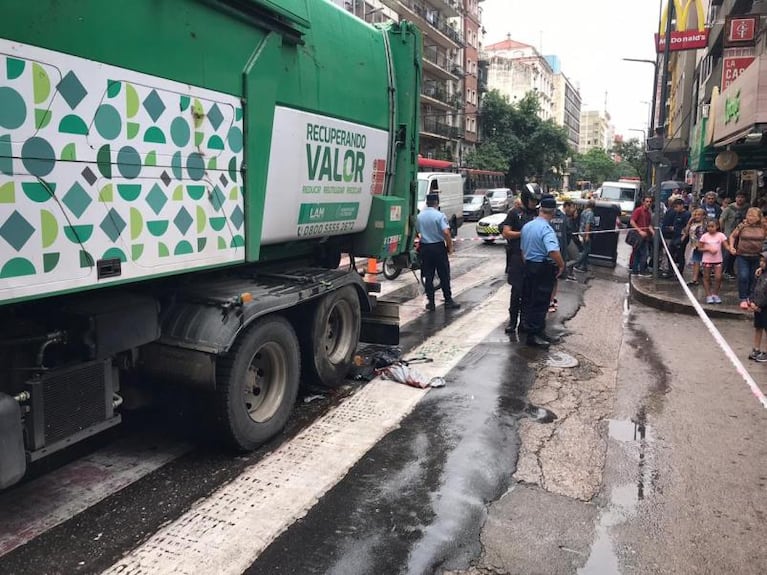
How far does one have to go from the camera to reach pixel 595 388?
6199 mm

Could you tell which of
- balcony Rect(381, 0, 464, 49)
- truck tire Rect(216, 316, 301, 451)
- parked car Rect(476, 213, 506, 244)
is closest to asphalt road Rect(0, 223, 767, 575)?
truck tire Rect(216, 316, 301, 451)

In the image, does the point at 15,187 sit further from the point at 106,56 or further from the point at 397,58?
the point at 397,58

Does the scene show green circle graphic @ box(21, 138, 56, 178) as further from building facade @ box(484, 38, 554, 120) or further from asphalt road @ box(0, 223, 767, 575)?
building facade @ box(484, 38, 554, 120)

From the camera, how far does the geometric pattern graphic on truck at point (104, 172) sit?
281 cm

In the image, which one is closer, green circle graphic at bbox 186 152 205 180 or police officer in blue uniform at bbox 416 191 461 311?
green circle graphic at bbox 186 152 205 180

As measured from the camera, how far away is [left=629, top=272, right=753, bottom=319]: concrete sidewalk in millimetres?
9617

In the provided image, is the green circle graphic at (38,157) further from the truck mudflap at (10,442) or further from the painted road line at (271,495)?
the painted road line at (271,495)

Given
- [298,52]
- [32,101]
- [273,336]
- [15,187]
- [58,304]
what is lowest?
[273,336]

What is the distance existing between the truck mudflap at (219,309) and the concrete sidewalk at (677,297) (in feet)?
23.7

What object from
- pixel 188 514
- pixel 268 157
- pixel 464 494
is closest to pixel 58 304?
pixel 188 514

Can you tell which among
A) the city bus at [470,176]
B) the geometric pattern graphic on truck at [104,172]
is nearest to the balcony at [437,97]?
the city bus at [470,176]

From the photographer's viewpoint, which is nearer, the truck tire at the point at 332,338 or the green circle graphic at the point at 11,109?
the green circle graphic at the point at 11,109

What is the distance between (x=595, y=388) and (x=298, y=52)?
4133 millimetres

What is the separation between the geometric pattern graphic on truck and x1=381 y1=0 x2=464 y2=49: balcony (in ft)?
138
